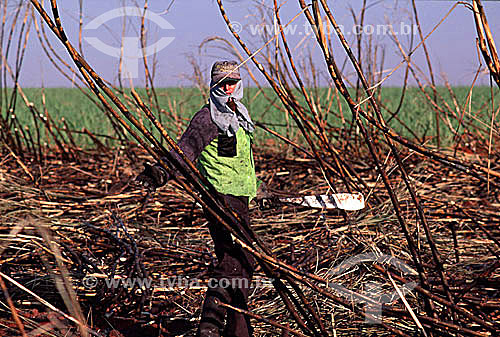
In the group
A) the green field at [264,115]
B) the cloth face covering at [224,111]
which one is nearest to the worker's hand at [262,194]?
the cloth face covering at [224,111]

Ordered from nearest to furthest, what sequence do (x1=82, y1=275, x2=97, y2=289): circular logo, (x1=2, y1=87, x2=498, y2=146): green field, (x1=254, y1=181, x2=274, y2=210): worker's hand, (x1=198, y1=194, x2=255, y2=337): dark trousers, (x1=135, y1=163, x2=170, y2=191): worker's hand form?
(x1=135, y1=163, x2=170, y2=191): worker's hand
(x1=198, y1=194, x2=255, y2=337): dark trousers
(x1=254, y1=181, x2=274, y2=210): worker's hand
(x1=82, y1=275, x2=97, y2=289): circular logo
(x1=2, y1=87, x2=498, y2=146): green field

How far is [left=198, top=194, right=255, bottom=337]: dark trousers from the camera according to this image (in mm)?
1700

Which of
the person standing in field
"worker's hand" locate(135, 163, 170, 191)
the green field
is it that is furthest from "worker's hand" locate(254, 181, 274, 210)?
the green field

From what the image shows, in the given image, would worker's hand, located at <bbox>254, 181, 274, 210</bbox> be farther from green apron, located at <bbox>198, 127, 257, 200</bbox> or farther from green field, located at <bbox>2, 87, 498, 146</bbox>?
green field, located at <bbox>2, 87, 498, 146</bbox>

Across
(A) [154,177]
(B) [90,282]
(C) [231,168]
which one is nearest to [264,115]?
(B) [90,282]

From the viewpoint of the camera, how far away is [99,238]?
8.48 feet

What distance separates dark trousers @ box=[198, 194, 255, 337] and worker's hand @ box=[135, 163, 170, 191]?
272 millimetres

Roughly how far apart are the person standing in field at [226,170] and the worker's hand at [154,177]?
198mm

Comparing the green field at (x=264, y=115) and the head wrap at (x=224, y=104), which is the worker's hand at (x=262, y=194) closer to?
the head wrap at (x=224, y=104)

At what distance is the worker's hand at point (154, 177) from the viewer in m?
1.51

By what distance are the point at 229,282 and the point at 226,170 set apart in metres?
0.41

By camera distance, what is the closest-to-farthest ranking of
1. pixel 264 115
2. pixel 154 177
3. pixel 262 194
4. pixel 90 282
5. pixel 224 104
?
pixel 154 177
pixel 224 104
pixel 262 194
pixel 90 282
pixel 264 115

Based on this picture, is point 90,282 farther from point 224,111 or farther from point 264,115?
point 264,115

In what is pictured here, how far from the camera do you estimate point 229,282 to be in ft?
5.74
